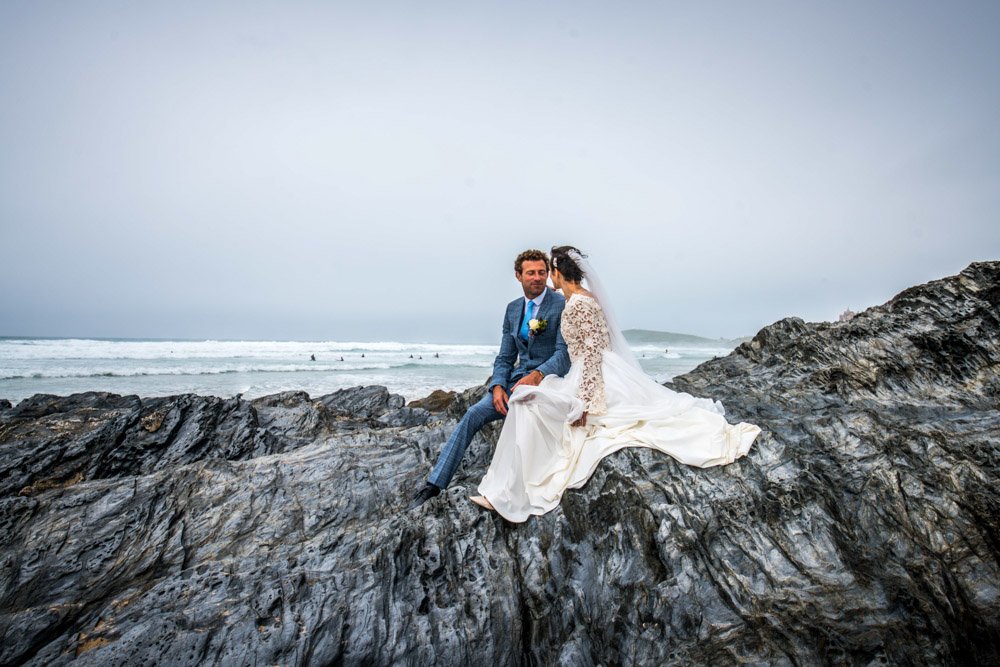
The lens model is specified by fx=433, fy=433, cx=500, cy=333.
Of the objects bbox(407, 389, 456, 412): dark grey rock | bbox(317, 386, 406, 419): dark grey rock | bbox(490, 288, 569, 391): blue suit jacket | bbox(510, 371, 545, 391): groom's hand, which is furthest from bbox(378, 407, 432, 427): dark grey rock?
bbox(510, 371, 545, 391): groom's hand

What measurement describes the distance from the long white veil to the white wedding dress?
0.43m

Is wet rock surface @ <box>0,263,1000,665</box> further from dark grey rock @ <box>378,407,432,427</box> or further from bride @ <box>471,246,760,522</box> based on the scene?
dark grey rock @ <box>378,407,432,427</box>

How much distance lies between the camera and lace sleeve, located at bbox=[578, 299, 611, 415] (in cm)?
460

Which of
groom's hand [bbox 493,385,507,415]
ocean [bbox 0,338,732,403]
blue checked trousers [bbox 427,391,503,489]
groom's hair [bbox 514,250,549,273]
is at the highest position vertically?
groom's hair [bbox 514,250,549,273]

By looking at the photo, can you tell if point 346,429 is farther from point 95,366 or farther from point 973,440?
point 95,366

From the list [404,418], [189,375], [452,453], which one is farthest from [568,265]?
[189,375]

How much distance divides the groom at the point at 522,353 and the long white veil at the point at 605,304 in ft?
1.29

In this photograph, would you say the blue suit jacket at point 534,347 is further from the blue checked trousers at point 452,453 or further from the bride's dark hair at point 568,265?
the blue checked trousers at point 452,453

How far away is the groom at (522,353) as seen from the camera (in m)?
4.83

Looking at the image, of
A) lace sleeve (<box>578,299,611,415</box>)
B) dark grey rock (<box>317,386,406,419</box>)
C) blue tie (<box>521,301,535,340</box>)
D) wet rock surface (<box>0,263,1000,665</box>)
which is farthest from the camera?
dark grey rock (<box>317,386,406,419</box>)

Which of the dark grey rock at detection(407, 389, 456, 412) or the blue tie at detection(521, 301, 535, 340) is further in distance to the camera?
the dark grey rock at detection(407, 389, 456, 412)

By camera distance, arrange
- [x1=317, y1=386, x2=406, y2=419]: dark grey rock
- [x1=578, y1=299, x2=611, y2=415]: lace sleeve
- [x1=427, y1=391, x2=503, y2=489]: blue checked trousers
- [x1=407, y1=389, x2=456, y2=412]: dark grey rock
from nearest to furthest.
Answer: [x1=578, y1=299, x2=611, y2=415]: lace sleeve < [x1=427, y1=391, x2=503, y2=489]: blue checked trousers < [x1=317, y1=386, x2=406, y2=419]: dark grey rock < [x1=407, y1=389, x2=456, y2=412]: dark grey rock

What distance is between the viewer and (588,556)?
3.68 meters

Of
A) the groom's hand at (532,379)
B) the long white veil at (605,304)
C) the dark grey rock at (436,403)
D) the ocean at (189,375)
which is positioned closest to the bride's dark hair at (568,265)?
the long white veil at (605,304)
